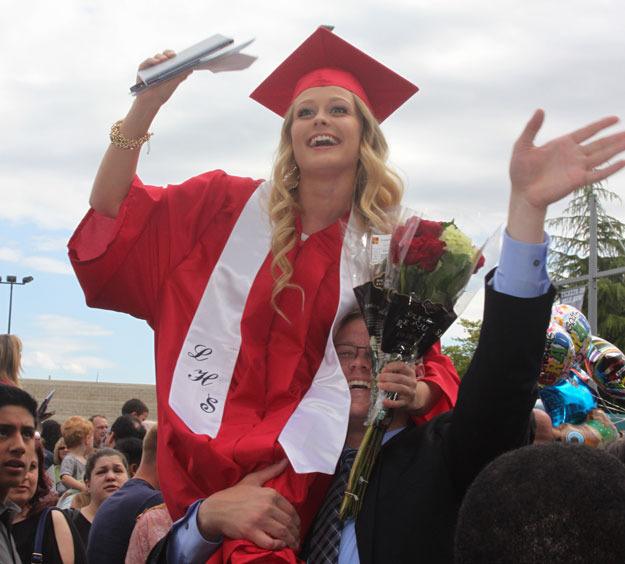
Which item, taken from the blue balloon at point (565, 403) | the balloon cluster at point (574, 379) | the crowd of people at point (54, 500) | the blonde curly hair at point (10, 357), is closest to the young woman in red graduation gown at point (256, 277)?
the crowd of people at point (54, 500)

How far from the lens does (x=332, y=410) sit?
2951mm

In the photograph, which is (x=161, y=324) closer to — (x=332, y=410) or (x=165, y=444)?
(x=165, y=444)

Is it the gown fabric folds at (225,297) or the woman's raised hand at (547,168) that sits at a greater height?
the woman's raised hand at (547,168)

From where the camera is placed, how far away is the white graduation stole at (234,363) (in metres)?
2.88

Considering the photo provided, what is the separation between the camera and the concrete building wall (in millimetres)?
40250

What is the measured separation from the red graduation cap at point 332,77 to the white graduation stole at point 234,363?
1.32ft

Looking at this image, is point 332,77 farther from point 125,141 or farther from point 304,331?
point 304,331

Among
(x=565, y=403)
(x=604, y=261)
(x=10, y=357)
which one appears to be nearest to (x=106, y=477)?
(x=10, y=357)

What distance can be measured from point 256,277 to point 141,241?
16.3 inches

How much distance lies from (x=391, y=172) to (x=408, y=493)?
1.23m

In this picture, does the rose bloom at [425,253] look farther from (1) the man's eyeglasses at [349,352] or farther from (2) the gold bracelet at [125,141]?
(2) the gold bracelet at [125,141]

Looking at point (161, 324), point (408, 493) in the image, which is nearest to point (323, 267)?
point (161, 324)

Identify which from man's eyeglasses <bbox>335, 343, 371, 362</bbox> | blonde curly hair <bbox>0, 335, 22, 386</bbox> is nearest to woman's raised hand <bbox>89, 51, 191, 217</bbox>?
man's eyeglasses <bbox>335, 343, 371, 362</bbox>

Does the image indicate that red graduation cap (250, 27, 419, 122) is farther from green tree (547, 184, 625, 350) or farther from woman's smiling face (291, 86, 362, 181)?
green tree (547, 184, 625, 350)
